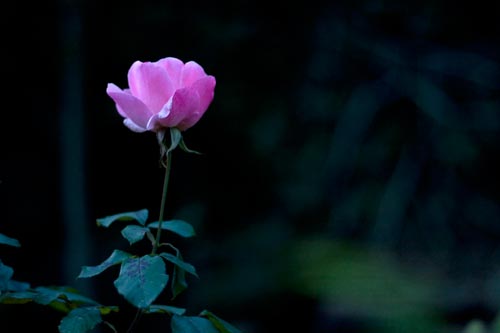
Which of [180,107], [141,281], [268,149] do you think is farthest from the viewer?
[268,149]

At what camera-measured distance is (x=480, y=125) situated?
353cm

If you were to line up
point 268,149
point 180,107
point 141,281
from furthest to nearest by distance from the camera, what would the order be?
point 268,149 < point 180,107 < point 141,281

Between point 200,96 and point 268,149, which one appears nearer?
point 200,96

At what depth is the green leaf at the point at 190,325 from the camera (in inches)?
22.8

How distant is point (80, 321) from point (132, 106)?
0.21 metres

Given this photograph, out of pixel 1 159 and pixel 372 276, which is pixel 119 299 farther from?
pixel 372 276

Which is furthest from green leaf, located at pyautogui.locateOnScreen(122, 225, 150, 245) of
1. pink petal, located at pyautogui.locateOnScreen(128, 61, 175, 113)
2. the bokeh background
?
the bokeh background

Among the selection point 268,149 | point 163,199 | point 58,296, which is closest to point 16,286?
point 58,296

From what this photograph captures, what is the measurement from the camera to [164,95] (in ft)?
2.24

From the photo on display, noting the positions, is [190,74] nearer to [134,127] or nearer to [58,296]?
[134,127]

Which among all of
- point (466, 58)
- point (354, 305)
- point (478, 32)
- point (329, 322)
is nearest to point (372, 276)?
point (354, 305)

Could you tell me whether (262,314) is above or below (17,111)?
below

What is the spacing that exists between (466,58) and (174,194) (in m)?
1.58

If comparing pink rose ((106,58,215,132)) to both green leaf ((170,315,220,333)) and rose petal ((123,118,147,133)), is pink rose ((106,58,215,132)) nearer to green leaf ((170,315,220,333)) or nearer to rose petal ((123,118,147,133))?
rose petal ((123,118,147,133))
